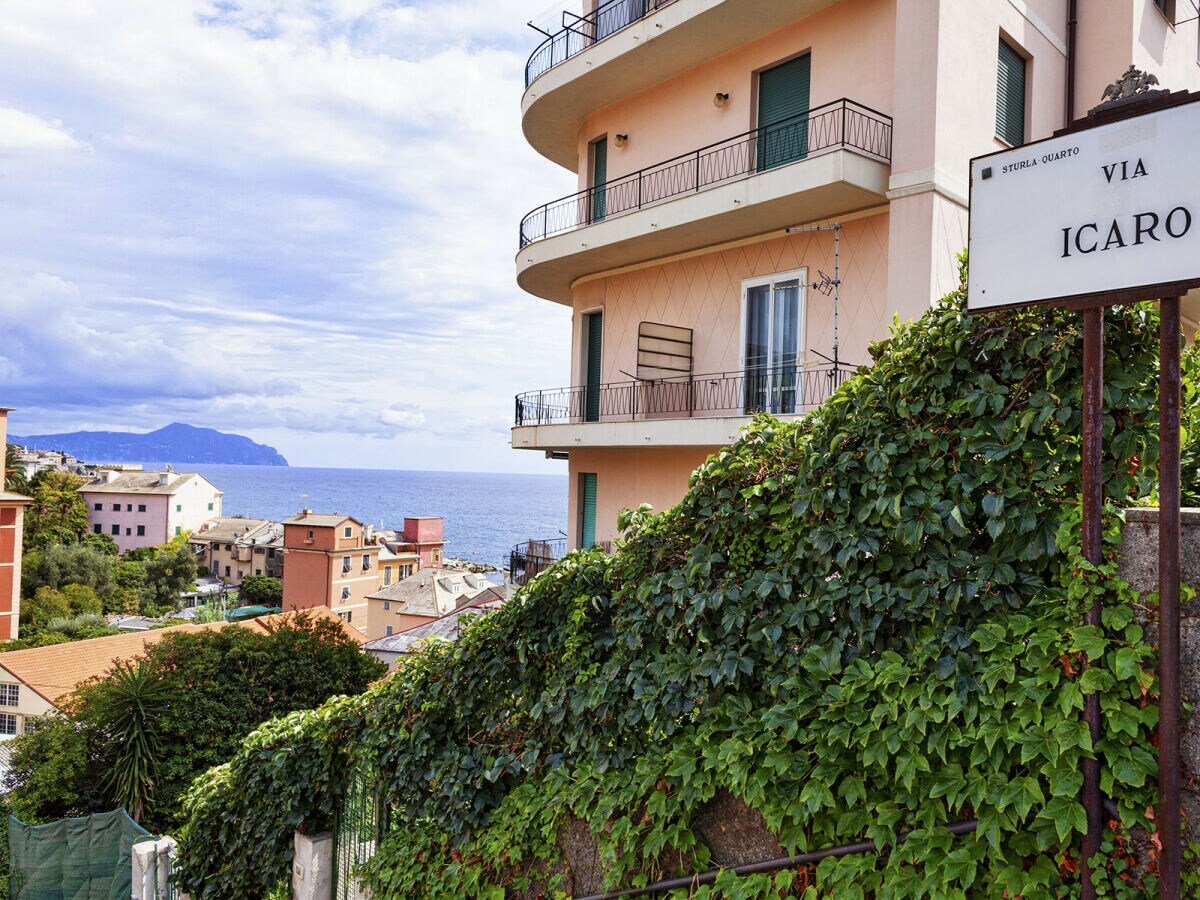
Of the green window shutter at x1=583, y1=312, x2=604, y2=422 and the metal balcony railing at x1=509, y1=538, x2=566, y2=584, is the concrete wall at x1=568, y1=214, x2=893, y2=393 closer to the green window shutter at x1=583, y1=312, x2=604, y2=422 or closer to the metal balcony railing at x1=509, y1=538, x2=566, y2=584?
the green window shutter at x1=583, y1=312, x2=604, y2=422

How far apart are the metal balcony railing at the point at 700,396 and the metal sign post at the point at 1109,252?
756 centimetres

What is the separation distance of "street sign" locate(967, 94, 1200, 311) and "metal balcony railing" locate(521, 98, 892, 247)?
25.0ft

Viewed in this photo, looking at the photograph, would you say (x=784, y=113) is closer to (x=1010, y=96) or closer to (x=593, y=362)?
(x=1010, y=96)

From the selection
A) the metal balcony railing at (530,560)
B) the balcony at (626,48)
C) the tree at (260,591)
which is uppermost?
the balcony at (626,48)

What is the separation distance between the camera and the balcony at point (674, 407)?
11.1 meters

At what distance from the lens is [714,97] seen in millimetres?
12211

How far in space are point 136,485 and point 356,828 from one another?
347 ft

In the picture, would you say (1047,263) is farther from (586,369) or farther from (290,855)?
(586,369)

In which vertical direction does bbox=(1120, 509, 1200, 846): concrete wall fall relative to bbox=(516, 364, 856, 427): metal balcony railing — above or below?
below

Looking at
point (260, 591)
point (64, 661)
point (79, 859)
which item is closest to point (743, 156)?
point (79, 859)

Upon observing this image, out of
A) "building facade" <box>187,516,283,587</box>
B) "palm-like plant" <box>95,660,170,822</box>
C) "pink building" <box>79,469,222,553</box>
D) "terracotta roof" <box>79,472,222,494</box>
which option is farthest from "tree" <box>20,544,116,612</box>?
"palm-like plant" <box>95,660,170,822</box>

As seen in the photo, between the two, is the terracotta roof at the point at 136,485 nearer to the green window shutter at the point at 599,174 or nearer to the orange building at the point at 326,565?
the orange building at the point at 326,565

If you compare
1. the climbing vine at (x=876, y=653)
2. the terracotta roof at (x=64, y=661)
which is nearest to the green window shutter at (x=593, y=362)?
the climbing vine at (x=876, y=653)

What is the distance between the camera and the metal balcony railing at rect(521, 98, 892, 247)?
10.5 metres
